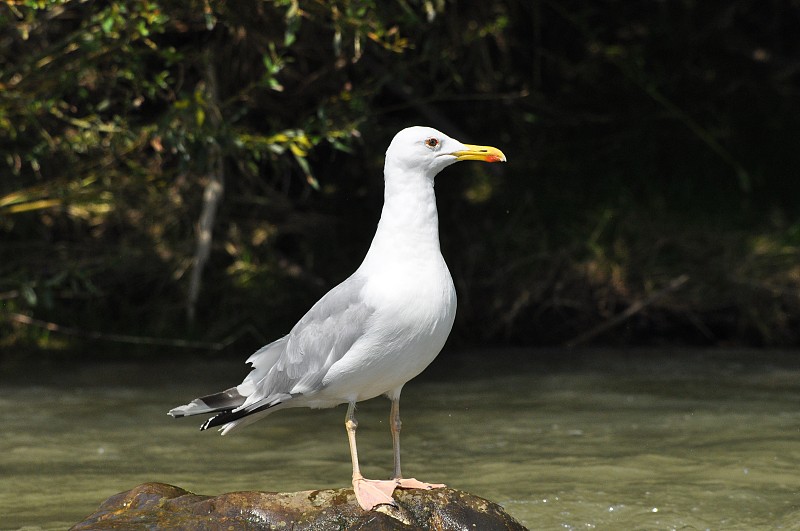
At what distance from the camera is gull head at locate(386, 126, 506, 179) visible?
13.4ft

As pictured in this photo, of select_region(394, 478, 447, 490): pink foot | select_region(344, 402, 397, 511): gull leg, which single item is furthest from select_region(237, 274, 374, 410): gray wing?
select_region(394, 478, 447, 490): pink foot

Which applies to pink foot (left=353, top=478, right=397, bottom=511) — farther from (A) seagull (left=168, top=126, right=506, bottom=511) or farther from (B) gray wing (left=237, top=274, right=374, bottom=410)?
(B) gray wing (left=237, top=274, right=374, bottom=410)

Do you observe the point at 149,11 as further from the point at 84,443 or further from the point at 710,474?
the point at 710,474

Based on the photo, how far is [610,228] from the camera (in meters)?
8.94

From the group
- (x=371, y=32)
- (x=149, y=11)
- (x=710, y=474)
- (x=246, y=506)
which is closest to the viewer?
(x=246, y=506)

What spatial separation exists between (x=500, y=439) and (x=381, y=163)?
11.3 feet

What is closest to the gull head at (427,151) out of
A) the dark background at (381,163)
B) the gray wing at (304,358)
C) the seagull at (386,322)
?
the seagull at (386,322)

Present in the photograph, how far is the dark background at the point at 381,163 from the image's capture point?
695 centimetres

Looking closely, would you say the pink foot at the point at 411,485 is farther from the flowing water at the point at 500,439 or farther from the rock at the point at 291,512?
the flowing water at the point at 500,439

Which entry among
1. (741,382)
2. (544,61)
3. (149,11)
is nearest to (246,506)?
(149,11)

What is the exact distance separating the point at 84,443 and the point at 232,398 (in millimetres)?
1978

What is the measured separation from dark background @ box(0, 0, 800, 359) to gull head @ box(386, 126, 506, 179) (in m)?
2.15

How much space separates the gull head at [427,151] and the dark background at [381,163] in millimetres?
2153

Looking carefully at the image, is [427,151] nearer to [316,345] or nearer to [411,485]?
[316,345]
